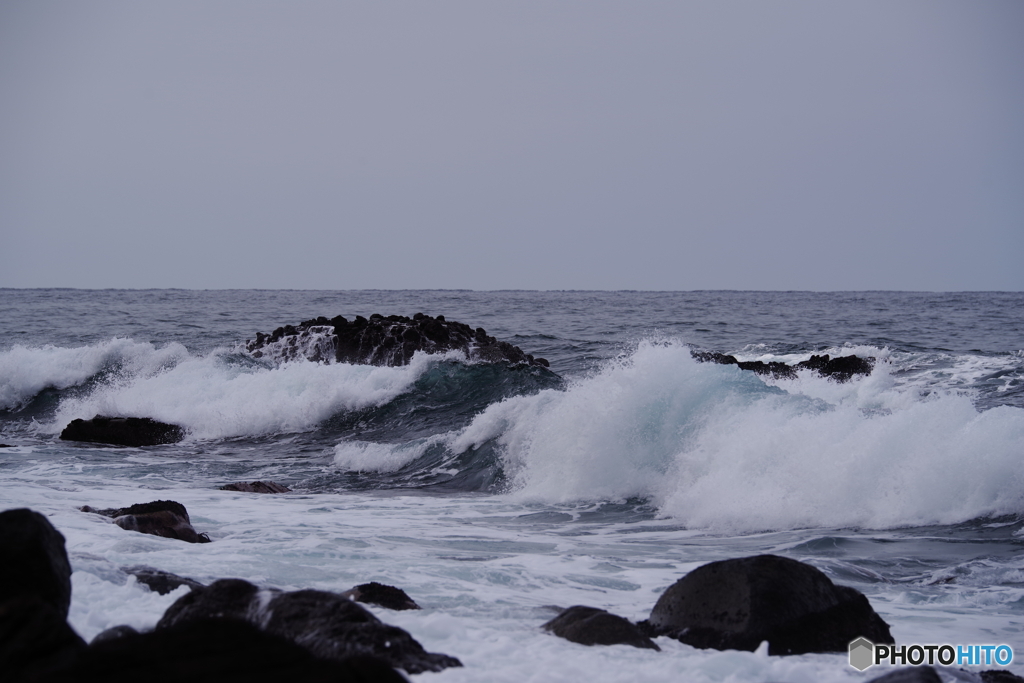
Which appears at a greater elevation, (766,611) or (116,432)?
(766,611)

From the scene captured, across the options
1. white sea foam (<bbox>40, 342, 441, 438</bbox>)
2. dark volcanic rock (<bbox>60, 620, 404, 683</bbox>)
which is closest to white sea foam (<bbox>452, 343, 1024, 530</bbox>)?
white sea foam (<bbox>40, 342, 441, 438</bbox>)

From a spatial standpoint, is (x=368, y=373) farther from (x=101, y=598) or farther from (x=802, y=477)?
(x=101, y=598)

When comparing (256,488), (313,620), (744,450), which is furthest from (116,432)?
(313,620)

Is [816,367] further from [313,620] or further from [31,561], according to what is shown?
[31,561]

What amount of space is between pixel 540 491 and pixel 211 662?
7772 millimetres

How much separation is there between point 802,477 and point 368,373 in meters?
10.3

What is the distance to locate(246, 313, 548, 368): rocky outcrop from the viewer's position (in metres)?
19.0

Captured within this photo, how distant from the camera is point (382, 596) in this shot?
193 inches

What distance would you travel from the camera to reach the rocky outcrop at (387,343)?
19.0m

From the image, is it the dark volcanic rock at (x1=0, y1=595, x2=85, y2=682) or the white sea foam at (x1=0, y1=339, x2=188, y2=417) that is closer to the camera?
the dark volcanic rock at (x1=0, y1=595, x2=85, y2=682)

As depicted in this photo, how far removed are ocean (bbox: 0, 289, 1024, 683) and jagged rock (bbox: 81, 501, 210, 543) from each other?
0.18 m

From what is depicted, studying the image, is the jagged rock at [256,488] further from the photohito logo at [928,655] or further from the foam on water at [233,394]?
the photohito logo at [928,655]

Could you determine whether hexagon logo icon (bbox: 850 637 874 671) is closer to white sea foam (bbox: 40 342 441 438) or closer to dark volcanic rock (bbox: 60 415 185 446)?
dark volcanic rock (bbox: 60 415 185 446)

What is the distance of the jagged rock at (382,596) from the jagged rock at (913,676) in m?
2.52
